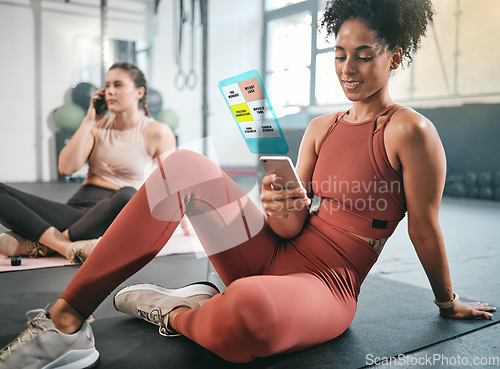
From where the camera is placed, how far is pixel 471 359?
1.00 m

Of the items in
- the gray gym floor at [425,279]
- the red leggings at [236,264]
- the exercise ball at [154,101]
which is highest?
the exercise ball at [154,101]

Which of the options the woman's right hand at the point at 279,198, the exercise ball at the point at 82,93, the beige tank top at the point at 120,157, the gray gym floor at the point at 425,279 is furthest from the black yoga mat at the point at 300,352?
the exercise ball at the point at 82,93

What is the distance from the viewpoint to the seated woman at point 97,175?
1937mm

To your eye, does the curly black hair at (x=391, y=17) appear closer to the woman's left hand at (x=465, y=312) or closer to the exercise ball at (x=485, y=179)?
the woman's left hand at (x=465, y=312)

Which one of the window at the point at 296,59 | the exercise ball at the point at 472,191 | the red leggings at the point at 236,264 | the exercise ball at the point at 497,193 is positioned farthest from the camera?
the window at the point at 296,59

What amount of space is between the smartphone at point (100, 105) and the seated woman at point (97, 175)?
15 millimetres

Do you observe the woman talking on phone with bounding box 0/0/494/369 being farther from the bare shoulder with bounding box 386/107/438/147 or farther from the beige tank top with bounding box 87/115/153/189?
the beige tank top with bounding box 87/115/153/189

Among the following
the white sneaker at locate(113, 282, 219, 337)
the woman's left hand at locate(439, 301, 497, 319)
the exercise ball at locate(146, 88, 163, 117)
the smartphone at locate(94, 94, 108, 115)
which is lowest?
the woman's left hand at locate(439, 301, 497, 319)

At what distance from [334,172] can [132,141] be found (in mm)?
1413

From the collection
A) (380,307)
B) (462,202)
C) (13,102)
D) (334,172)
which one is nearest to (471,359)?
(380,307)

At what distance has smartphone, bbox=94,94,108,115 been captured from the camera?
211 cm

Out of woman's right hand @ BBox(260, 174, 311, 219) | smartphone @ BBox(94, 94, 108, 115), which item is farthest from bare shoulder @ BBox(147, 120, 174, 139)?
woman's right hand @ BBox(260, 174, 311, 219)

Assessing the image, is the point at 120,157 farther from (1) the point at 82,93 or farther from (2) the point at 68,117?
(1) the point at 82,93
